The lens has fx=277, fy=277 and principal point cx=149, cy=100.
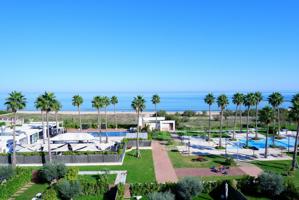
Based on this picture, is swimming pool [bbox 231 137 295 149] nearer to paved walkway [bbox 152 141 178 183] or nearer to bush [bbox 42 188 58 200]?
paved walkway [bbox 152 141 178 183]

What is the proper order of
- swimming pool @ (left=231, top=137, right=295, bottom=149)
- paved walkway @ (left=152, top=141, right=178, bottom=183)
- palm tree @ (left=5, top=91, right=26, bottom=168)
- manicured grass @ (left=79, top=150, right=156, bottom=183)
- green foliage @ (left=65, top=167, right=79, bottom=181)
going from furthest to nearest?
1. swimming pool @ (left=231, top=137, right=295, bottom=149)
2. palm tree @ (left=5, top=91, right=26, bottom=168)
3. paved walkway @ (left=152, top=141, right=178, bottom=183)
4. manicured grass @ (left=79, top=150, right=156, bottom=183)
5. green foliage @ (left=65, top=167, right=79, bottom=181)

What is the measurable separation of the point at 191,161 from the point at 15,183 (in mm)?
18862

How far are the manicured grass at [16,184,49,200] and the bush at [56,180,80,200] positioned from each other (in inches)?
126

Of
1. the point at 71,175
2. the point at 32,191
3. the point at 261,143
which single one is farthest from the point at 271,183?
the point at 261,143

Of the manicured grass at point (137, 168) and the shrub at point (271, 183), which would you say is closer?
the shrub at point (271, 183)

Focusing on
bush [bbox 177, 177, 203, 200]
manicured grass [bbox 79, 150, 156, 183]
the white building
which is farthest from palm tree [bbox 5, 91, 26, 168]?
the white building

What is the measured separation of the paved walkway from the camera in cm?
2703

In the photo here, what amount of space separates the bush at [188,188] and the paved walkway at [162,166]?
516 centimetres

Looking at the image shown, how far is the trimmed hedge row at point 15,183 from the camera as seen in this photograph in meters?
22.1

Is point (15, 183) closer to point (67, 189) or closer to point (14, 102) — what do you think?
point (67, 189)

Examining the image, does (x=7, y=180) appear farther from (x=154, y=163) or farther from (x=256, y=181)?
(x=256, y=181)

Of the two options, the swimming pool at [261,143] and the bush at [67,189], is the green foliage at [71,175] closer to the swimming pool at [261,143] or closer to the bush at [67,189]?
the bush at [67,189]

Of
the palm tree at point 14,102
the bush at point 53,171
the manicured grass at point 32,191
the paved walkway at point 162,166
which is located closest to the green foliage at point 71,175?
the bush at point 53,171

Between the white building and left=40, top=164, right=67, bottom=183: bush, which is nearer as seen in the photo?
left=40, top=164, right=67, bottom=183: bush
